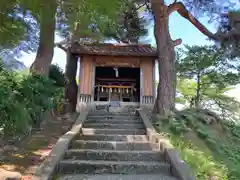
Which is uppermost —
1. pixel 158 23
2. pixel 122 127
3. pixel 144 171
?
pixel 158 23

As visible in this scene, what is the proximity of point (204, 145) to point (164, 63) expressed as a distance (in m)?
3.16

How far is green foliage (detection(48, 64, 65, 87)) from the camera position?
818 centimetres

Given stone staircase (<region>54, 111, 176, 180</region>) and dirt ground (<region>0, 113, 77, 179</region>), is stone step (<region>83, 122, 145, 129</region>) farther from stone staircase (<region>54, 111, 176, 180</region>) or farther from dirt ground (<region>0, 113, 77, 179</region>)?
dirt ground (<region>0, 113, 77, 179</region>)

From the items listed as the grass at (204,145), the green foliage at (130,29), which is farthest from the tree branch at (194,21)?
the grass at (204,145)

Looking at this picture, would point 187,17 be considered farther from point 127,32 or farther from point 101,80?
point 101,80

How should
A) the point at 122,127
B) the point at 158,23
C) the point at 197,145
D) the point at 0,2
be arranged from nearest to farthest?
1. the point at 0,2
2. the point at 197,145
3. the point at 122,127
4. the point at 158,23

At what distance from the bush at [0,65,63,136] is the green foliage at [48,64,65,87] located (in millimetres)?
2128

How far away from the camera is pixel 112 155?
436 centimetres

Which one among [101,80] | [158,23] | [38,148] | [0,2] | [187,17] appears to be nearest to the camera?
[0,2]

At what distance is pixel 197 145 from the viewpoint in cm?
570

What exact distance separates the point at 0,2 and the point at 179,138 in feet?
15.5

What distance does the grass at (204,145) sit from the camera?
4.28 meters

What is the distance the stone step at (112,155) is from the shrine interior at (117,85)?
649cm

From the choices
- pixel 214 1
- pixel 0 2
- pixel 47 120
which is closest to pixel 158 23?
pixel 214 1
